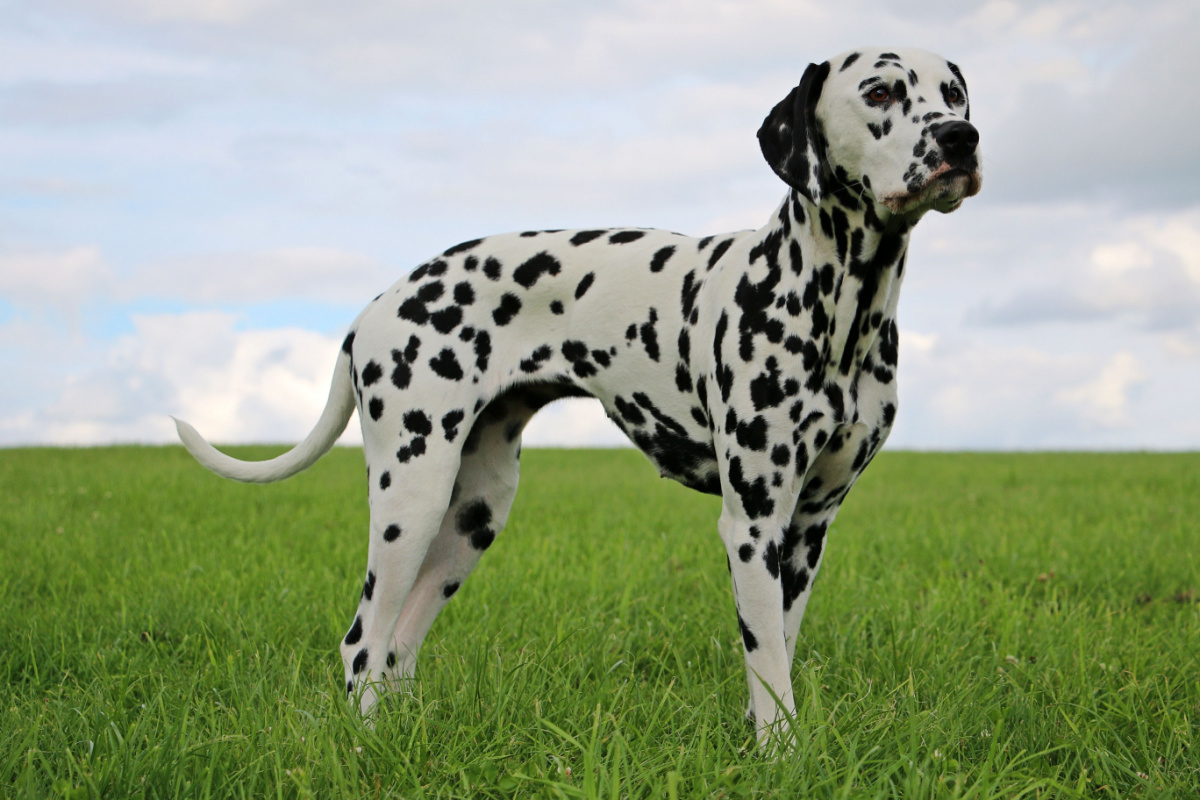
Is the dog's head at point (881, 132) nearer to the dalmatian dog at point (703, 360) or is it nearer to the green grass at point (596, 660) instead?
the dalmatian dog at point (703, 360)

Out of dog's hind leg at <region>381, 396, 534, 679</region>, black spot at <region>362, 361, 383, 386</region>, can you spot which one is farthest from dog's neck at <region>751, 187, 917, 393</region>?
black spot at <region>362, 361, 383, 386</region>

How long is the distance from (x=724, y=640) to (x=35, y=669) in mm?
3220

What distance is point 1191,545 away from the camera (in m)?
7.39

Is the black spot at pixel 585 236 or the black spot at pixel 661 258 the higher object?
the black spot at pixel 585 236

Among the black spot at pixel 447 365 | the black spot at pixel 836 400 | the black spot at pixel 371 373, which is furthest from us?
the black spot at pixel 371 373

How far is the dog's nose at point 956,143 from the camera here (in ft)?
9.04

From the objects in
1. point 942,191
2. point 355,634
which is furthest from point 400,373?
point 942,191

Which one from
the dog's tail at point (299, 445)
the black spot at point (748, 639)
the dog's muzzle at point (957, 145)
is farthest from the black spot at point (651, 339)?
the dog's tail at point (299, 445)

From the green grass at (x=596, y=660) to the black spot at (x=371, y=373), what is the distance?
1.16m

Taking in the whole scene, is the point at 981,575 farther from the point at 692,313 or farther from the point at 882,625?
the point at 692,313

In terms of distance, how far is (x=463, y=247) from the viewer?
3900 millimetres

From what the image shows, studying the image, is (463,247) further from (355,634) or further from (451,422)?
(355,634)

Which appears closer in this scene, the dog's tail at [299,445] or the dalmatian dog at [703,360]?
the dalmatian dog at [703,360]

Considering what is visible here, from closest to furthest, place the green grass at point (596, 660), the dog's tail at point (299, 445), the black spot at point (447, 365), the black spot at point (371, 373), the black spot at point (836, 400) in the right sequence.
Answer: the green grass at point (596, 660) → the black spot at point (836, 400) → the black spot at point (447, 365) → the black spot at point (371, 373) → the dog's tail at point (299, 445)
